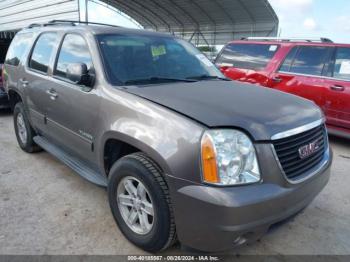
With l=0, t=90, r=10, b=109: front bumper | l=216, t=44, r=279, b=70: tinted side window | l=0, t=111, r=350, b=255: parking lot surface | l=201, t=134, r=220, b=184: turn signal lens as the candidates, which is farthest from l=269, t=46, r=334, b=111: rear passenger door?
l=0, t=90, r=10, b=109: front bumper

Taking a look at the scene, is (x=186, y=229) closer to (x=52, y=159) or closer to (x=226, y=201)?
(x=226, y=201)

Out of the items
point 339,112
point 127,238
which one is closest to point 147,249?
point 127,238

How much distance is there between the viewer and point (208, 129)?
2.09 meters

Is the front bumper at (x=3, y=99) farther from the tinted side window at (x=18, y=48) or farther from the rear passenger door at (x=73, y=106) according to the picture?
the rear passenger door at (x=73, y=106)

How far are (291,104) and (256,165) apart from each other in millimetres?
854

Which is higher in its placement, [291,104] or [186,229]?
[291,104]

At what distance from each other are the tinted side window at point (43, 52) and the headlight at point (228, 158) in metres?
2.66

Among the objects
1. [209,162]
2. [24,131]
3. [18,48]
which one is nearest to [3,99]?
[18,48]

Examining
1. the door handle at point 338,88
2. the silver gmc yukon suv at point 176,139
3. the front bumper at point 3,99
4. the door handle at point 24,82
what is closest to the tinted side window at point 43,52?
the silver gmc yukon suv at point 176,139

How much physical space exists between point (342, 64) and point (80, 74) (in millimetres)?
4601

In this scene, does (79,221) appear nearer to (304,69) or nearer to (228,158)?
(228,158)

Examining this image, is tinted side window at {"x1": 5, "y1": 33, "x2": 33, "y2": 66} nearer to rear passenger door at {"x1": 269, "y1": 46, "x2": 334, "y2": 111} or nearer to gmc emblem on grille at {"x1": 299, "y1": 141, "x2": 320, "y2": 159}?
gmc emblem on grille at {"x1": 299, "y1": 141, "x2": 320, "y2": 159}

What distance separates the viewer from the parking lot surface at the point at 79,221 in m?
2.69

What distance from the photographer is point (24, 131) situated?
4832 mm
